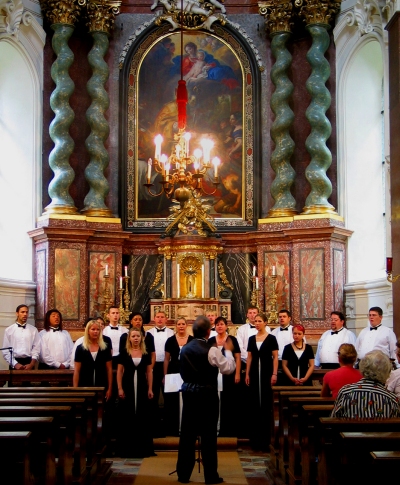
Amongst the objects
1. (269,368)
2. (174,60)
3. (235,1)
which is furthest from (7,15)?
(269,368)

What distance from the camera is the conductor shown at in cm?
862

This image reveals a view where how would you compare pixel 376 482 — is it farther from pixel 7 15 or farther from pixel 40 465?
pixel 7 15

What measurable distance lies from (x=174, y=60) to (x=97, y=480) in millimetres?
9221

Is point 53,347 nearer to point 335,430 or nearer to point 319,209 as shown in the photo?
point 319,209

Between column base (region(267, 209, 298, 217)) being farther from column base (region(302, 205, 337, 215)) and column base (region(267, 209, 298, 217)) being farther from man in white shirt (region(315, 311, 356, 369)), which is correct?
man in white shirt (region(315, 311, 356, 369))

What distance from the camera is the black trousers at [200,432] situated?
866cm

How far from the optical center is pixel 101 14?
15.5 m

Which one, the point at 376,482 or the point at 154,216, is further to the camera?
the point at 154,216

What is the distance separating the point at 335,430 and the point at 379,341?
6190mm

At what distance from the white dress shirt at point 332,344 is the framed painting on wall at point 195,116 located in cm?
359

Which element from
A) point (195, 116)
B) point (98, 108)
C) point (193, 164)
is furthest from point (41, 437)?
point (195, 116)

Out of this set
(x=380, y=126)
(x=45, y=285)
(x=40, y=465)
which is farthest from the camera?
(x=380, y=126)

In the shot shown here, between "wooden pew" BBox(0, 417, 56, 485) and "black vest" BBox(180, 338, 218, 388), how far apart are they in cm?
232

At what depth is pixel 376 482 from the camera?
5.09 metres
